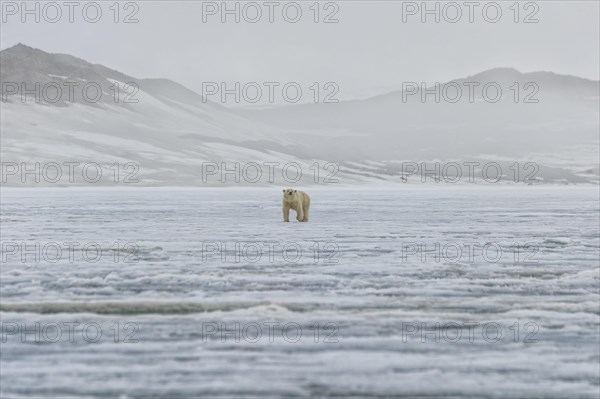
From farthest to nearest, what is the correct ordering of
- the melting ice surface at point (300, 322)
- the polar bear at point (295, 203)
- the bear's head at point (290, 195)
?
the polar bear at point (295, 203), the bear's head at point (290, 195), the melting ice surface at point (300, 322)

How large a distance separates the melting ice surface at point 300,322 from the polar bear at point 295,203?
7.45 metres

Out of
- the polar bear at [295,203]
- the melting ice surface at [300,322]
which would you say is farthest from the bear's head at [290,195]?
the melting ice surface at [300,322]

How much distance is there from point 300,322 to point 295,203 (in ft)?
45.5

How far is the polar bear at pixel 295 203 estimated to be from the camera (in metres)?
20.1

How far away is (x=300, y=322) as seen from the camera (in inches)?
255

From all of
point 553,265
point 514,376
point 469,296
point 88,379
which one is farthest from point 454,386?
point 553,265

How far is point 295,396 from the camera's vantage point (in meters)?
4.48

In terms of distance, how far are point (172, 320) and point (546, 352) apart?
3437 mm

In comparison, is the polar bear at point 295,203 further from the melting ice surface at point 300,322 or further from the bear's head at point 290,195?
the melting ice surface at point 300,322

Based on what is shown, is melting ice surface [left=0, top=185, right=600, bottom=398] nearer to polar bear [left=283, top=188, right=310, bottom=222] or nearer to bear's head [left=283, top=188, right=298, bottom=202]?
bear's head [left=283, top=188, right=298, bottom=202]

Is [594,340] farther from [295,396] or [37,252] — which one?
[37,252]

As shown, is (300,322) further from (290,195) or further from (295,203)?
(295,203)

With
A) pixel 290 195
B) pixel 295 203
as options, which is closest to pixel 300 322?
pixel 290 195

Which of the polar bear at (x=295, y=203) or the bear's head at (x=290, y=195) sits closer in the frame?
the bear's head at (x=290, y=195)
